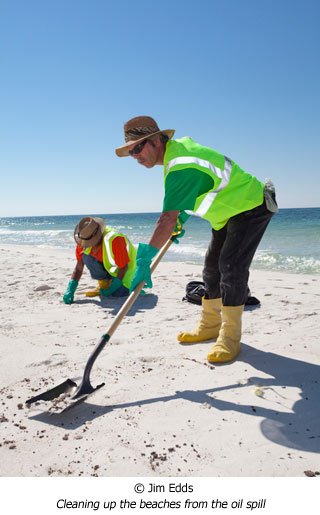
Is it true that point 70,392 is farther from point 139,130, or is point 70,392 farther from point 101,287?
point 101,287

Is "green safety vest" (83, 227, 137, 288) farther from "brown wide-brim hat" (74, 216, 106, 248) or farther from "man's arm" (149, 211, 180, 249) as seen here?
"man's arm" (149, 211, 180, 249)

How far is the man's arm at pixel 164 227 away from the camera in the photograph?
2.33 metres

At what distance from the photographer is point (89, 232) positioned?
4730 millimetres

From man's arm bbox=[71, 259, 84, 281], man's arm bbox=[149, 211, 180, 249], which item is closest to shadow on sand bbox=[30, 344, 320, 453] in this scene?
man's arm bbox=[149, 211, 180, 249]

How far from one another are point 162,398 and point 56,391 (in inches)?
24.1

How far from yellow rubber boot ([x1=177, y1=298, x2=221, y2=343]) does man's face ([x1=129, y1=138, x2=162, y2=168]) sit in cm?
125

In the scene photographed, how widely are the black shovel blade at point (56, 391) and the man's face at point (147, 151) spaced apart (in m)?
1.43

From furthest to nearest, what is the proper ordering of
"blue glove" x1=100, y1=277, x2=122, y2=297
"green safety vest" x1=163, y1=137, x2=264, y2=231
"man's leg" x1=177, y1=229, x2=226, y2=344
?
"blue glove" x1=100, y1=277, x2=122, y2=297 → "man's leg" x1=177, y1=229, x2=226, y2=344 → "green safety vest" x1=163, y1=137, x2=264, y2=231

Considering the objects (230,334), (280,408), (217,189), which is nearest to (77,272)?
(230,334)

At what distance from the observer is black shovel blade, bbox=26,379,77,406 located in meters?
2.25

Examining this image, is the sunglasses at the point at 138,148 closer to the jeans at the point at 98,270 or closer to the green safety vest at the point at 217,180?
the green safety vest at the point at 217,180

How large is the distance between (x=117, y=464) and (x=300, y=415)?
3.19 ft

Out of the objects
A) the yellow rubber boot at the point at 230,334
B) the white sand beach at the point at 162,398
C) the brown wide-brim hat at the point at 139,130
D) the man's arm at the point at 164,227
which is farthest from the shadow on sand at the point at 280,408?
the brown wide-brim hat at the point at 139,130
